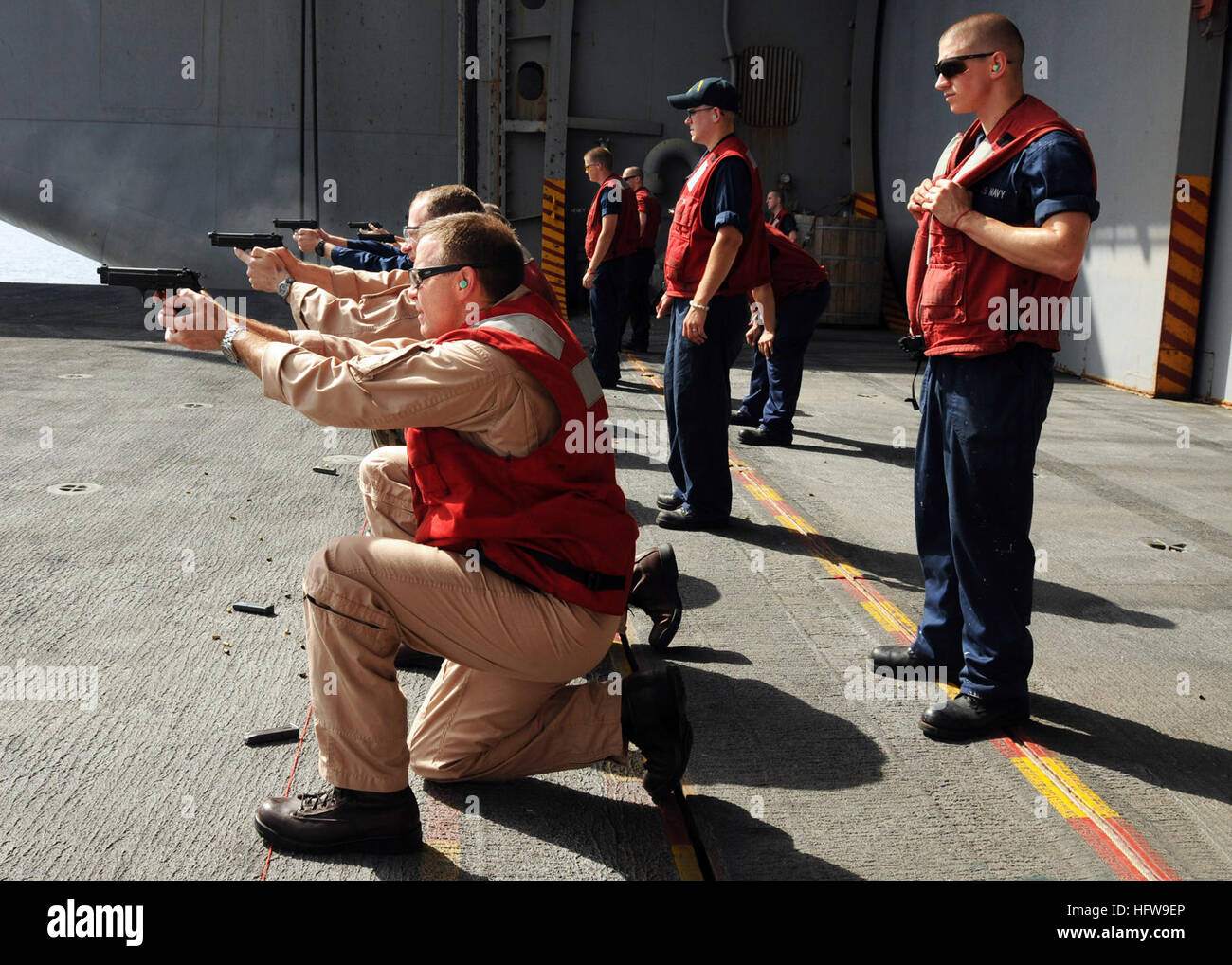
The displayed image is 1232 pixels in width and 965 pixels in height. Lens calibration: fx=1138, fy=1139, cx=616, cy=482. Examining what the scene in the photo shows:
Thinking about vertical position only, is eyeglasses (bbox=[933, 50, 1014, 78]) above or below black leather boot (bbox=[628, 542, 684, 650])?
above

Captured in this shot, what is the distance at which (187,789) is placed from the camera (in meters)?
3.06

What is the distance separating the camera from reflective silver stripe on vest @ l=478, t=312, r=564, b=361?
111 inches

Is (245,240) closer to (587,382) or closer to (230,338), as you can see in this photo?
(230,338)

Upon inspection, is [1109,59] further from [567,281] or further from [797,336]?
[567,281]

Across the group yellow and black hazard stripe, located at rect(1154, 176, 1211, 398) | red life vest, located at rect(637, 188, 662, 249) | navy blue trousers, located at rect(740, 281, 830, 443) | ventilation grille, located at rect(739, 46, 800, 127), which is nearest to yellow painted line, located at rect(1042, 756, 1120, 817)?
navy blue trousers, located at rect(740, 281, 830, 443)

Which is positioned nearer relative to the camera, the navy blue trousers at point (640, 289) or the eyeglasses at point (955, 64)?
the eyeglasses at point (955, 64)

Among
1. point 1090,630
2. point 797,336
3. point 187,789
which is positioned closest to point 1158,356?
point 797,336

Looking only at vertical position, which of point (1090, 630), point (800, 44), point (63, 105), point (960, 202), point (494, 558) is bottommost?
point (1090, 630)

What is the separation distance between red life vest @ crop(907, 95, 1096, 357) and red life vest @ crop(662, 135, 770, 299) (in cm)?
212

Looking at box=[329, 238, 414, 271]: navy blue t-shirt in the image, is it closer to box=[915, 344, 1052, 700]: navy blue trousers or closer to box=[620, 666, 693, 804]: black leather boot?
box=[915, 344, 1052, 700]: navy blue trousers

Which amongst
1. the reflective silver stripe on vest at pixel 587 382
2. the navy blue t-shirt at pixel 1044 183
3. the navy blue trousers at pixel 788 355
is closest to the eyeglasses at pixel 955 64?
the navy blue t-shirt at pixel 1044 183

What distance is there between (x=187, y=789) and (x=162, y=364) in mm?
8347

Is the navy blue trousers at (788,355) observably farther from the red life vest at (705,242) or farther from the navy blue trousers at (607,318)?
the navy blue trousers at (607,318)

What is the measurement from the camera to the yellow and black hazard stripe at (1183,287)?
1041 centimetres
